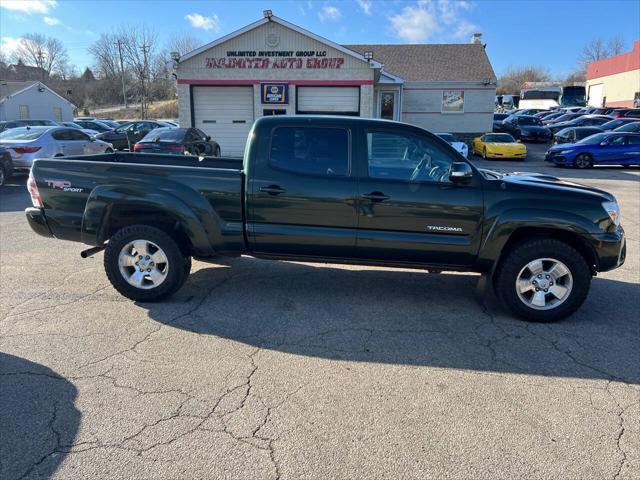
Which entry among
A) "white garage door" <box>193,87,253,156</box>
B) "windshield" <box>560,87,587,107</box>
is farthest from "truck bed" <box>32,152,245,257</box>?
"windshield" <box>560,87,587,107</box>

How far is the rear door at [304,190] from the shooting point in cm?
451

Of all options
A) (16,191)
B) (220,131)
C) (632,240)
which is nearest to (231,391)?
(632,240)

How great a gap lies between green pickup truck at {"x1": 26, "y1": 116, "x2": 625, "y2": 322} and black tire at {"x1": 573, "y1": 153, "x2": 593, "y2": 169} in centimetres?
1762

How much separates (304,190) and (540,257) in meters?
2.38

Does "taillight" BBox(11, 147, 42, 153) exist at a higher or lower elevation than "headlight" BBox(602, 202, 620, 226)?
higher

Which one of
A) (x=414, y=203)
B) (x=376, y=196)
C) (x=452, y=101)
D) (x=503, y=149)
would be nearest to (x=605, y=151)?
(x=503, y=149)

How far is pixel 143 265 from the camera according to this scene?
4777mm

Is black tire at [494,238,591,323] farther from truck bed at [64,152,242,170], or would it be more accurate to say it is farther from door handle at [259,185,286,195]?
truck bed at [64,152,242,170]

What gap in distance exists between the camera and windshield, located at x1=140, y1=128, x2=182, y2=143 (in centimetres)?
1496

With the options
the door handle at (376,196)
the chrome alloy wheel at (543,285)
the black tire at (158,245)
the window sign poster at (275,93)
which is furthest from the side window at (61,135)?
the chrome alloy wheel at (543,285)

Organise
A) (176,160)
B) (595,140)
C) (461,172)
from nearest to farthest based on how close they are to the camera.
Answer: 1. (461,172)
2. (176,160)
3. (595,140)

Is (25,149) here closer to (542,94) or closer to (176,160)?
(176,160)

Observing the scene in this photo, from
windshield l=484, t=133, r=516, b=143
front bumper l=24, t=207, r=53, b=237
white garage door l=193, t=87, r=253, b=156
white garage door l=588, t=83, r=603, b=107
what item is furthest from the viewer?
white garage door l=588, t=83, r=603, b=107

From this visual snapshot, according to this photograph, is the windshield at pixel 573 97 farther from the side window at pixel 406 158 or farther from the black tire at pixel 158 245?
the black tire at pixel 158 245
